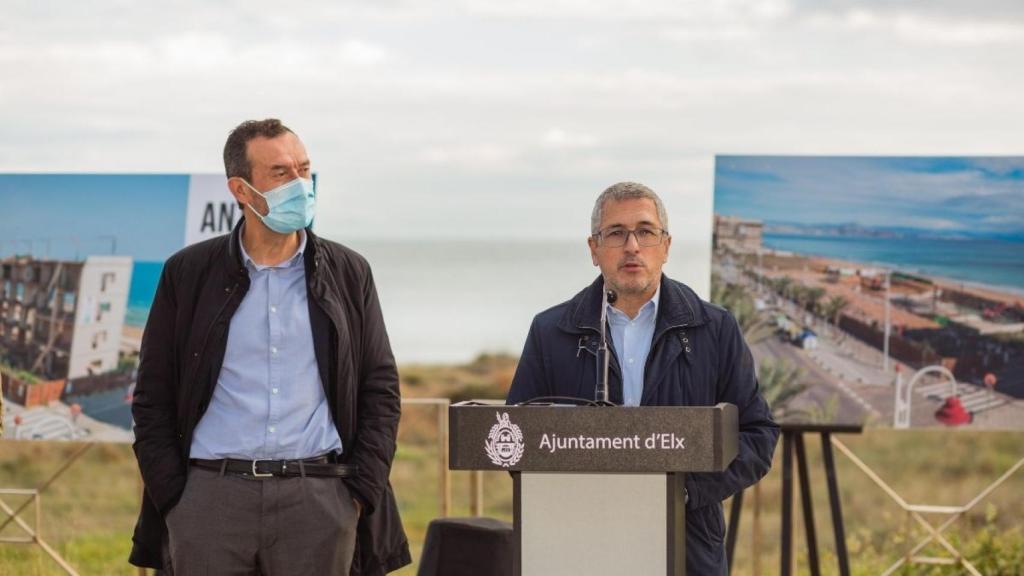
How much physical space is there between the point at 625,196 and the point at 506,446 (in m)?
0.69

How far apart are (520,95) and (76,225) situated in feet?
39.8

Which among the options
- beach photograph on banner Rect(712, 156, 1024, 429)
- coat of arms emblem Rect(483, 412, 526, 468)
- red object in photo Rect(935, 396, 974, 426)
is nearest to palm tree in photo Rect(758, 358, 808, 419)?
beach photograph on banner Rect(712, 156, 1024, 429)

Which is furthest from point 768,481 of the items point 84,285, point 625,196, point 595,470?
point 595,470

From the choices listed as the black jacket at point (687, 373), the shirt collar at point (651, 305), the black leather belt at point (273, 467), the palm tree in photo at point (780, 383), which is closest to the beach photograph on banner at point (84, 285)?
the palm tree in photo at point (780, 383)

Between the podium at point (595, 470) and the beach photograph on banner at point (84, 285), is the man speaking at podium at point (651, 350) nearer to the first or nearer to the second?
the podium at point (595, 470)

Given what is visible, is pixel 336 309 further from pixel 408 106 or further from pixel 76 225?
pixel 408 106

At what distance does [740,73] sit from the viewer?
53.6ft

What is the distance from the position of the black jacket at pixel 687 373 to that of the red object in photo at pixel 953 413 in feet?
7.42

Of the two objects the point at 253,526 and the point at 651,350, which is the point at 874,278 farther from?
the point at 253,526

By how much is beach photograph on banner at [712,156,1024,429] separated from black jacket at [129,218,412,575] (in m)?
2.14

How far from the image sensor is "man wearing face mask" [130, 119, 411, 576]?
135 inches

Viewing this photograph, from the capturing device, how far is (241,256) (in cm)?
359

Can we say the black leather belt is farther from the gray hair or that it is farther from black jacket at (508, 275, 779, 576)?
the gray hair

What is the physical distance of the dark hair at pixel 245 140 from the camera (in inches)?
143
